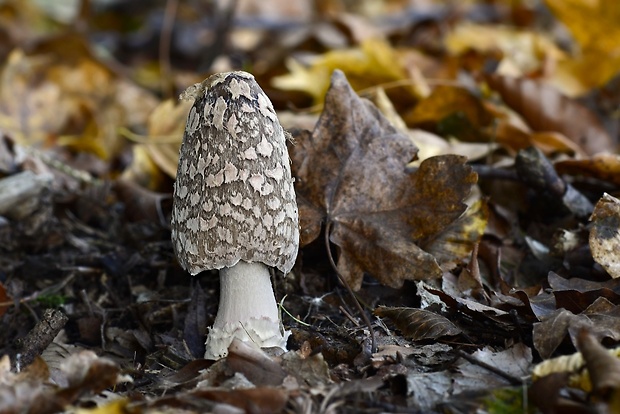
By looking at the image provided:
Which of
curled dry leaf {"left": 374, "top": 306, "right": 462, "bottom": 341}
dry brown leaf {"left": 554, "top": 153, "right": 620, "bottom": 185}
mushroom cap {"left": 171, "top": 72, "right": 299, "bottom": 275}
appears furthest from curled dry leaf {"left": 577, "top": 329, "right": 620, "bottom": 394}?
dry brown leaf {"left": 554, "top": 153, "right": 620, "bottom": 185}

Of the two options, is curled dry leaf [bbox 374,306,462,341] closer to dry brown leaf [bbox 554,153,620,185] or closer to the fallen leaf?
dry brown leaf [bbox 554,153,620,185]

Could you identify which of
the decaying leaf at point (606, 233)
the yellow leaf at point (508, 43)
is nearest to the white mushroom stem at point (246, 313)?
the decaying leaf at point (606, 233)

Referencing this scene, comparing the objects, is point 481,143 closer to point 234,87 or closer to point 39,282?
point 234,87

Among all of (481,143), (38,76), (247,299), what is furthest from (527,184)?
(38,76)

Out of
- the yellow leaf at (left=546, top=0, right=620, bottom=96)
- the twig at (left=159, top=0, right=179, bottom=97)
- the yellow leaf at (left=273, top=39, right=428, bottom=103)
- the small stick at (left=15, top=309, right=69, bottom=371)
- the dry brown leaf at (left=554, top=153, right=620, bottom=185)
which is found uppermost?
the twig at (left=159, top=0, right=179, bottom=97)

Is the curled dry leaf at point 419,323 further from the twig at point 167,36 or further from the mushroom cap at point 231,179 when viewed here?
the twig at point 167,36

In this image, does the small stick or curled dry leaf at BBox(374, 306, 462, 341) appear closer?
curled dry leaf at BBox(374, 306, 462, 341)
